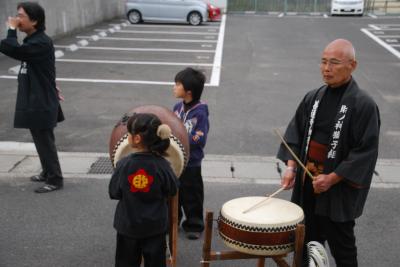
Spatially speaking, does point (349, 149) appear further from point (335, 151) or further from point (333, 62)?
point (333, 62)

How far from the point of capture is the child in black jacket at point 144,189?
2.92 metres

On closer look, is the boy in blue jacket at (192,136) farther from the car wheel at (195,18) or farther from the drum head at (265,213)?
the car wheel at (195,18)

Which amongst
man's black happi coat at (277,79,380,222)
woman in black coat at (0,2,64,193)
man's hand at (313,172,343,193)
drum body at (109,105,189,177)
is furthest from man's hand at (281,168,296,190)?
woman in black coat at (0,2,64,193)

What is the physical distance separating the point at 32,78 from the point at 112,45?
1059 cm

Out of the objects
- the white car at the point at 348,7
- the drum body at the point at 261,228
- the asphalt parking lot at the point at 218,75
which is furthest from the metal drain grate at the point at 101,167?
the white car at the point at 348,7

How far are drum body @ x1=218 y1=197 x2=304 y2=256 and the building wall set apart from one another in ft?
36.0

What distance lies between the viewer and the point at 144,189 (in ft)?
9.66

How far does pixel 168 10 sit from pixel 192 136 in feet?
57.1

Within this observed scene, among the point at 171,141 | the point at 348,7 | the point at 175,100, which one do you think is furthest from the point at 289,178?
the point at 348,7

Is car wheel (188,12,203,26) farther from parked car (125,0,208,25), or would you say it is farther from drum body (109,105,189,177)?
drum body (109,105,189,177)

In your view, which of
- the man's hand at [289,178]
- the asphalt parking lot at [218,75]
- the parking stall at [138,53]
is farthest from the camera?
the parking stall at [138,53]

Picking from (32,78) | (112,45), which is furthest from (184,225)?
(112,45)

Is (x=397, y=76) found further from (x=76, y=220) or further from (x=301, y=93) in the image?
(x=76, y=220)

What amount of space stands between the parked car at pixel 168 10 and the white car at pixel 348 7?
8321 millimetres
